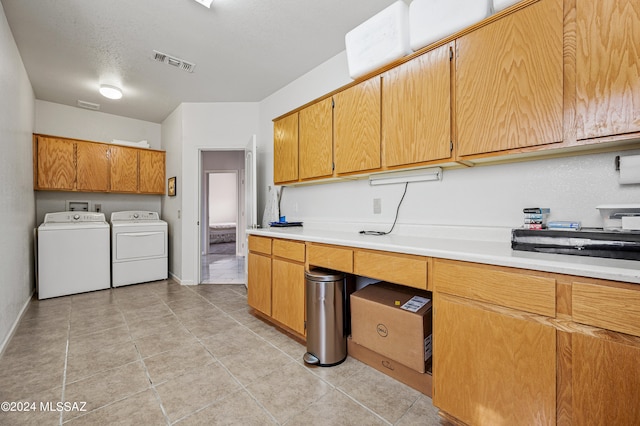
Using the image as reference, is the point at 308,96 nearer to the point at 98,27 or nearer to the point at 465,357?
the point at 98,27

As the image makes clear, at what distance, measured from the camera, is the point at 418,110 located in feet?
6.09

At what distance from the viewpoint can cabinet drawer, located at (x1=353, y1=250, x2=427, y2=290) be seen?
1.50 m

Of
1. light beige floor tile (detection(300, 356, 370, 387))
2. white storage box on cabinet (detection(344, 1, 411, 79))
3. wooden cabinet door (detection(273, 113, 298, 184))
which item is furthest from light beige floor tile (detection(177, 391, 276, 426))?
white storage box on cabinet (detection(344, 1, 411, 79))

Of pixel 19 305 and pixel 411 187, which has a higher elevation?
pixel 411 187

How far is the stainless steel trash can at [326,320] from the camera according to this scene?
78.7 inches

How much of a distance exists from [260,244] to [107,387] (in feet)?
5.03

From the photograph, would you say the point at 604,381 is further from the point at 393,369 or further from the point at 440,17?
the point at 440,17

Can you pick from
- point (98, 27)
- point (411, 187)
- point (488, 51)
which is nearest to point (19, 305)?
point (98, 27)

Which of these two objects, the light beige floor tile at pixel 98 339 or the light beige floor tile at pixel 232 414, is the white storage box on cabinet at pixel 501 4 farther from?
the light beige floor tile at pixel 98 339

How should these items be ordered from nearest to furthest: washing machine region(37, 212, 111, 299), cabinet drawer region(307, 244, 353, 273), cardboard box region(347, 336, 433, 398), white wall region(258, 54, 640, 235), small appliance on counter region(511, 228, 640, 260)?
small appliance on counter region(511, 228, 640, 260) < white wall region(258, 54, 640, 235) < cardboard box region(347, 336, 433, 398) < cabinet drawer region(307, 244, 353, 273) < washing machine region(37, 212, 111, 299)

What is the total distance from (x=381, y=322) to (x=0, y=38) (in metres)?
3.69

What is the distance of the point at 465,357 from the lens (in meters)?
1.32

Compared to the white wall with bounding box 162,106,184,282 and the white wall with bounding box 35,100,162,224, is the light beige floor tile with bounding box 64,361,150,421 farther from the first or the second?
the white wall with bounding box 35,100,162,224

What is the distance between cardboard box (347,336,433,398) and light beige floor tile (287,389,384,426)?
37 centimetres
